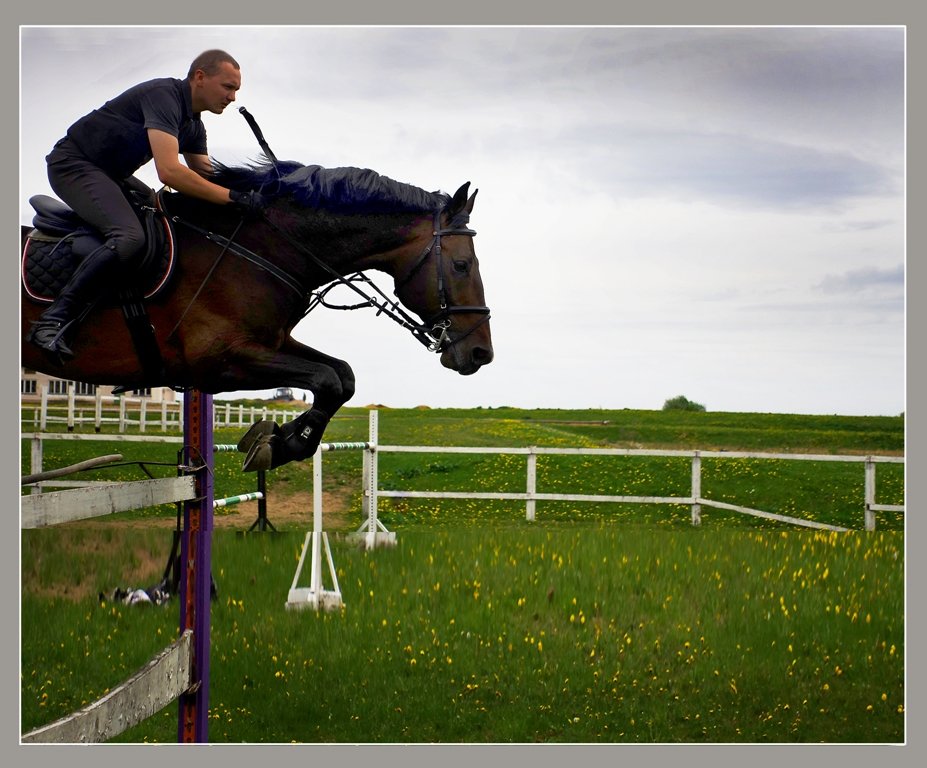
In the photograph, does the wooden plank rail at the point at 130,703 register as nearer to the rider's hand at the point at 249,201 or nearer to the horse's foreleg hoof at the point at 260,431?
the horse's foreleg hoof at the point at 260,431

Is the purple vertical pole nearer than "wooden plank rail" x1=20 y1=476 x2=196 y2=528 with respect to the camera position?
No

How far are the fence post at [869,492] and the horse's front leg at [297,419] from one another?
2.57 meters

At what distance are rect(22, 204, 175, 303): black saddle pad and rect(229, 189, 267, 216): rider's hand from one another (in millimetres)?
233

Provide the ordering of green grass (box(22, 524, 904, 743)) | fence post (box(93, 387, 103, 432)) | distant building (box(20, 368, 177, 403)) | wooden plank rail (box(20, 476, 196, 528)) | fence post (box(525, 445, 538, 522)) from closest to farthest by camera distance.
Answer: wooden plank rail (box(20, 476, 196, 528)), green grass (box(22, 524, 904, 743)), distant building (box(20, 368, 177, 403)), fence post (box(93, 387, 103, 432)), fence post (box(525, 445, 538, 522))

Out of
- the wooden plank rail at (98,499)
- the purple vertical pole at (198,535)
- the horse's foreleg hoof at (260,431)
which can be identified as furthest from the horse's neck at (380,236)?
the wooden plank rail at (98,499)

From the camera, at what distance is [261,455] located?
10.2 feet

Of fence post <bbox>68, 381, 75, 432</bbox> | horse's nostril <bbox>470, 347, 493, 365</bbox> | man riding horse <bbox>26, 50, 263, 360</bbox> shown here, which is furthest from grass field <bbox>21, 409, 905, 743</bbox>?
man riding horse <bbox>26, 50, 263, 360</bbox>

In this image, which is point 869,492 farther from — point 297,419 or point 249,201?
point 249,201

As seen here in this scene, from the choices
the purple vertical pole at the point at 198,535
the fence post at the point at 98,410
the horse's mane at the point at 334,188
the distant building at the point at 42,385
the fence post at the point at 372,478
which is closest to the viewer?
the horse's mane at the point at 334,188

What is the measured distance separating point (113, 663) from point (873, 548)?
11.1ft

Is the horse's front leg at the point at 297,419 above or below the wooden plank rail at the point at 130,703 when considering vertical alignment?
above

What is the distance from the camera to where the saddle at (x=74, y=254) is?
3.19 meters

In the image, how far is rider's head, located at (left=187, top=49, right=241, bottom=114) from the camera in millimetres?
3359

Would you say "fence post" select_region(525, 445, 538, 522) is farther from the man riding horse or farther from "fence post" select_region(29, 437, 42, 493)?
"fence post" select_region(29, 437, 42, 493)
